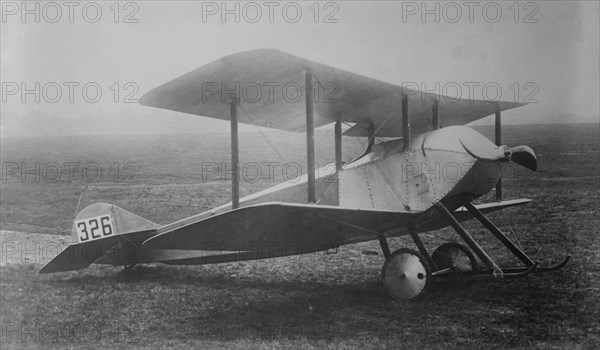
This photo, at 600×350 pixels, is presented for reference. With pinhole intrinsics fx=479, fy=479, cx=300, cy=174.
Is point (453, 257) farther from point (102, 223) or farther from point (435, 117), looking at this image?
point (102, 223)

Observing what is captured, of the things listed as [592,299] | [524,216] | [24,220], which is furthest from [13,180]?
[592,299]

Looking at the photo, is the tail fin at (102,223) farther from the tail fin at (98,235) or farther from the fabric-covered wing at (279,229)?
the fabric-covered wing at (279,229)

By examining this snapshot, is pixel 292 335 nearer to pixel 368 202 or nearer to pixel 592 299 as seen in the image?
pixel 368 202

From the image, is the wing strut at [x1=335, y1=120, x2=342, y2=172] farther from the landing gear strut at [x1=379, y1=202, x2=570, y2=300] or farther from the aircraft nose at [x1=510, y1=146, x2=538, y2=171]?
the aircraft nose at [x1=510, y1=146, x2=538, y2=171]

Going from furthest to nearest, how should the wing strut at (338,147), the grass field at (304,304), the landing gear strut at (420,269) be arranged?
the wing strut at (338,147) < the landing gear strut at (420,269) < the grass field at (304,304)

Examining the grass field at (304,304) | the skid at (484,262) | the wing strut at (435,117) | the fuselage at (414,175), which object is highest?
the wing strut at (435,117)

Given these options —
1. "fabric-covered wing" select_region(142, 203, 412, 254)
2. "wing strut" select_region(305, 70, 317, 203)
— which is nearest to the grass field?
"fabric-covered wing" select_region(142, 203, 412, 254)

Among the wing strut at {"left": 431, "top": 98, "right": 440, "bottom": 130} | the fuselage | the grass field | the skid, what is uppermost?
the wing strut at {"left": 431, "top": 98, "right": 440, "bottom": 130}

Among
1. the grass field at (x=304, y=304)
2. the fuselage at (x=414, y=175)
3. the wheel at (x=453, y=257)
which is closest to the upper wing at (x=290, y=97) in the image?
the fuselage at (x=414, y=175)
